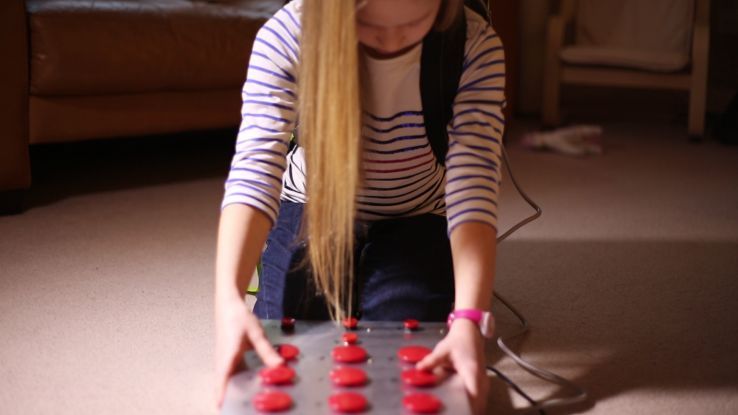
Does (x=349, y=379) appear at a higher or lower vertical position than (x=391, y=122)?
lower

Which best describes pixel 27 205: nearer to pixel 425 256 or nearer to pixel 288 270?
pixel 288 270

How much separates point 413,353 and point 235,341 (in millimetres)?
162

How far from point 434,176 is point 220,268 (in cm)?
32

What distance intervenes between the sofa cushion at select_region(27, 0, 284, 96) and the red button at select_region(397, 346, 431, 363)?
0.98 metres

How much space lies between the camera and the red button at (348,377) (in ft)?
2.41

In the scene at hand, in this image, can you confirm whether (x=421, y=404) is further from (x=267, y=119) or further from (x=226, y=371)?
(x=267, y=119)

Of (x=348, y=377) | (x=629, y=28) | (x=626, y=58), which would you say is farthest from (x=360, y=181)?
(x=629, y=28)

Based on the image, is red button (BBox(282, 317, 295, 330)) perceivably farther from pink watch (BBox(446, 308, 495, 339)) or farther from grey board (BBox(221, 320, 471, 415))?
pink watch (BBox(446, 308, 495, 339))

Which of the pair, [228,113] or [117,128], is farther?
[228,113]

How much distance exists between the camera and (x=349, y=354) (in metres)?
0.78

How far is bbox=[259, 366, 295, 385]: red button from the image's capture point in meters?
0.73

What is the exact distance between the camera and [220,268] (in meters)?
0.82

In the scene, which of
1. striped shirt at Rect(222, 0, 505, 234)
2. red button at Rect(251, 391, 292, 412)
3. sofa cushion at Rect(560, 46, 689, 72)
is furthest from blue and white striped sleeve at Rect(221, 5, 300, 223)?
sofa cushion at Rect(560, 46, 689, 72)

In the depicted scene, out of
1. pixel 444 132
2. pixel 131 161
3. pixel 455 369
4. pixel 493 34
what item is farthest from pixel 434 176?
pixel 131 161
